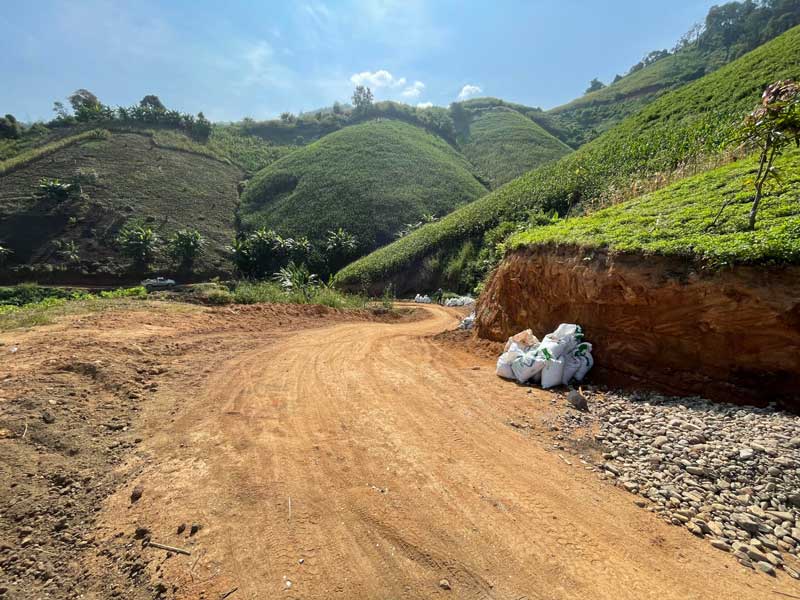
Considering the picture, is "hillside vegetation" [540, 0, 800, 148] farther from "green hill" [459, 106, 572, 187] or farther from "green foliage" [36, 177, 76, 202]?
"green foliage" [36, 177, 76, 202]

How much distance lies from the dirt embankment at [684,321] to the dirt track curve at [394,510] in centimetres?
173

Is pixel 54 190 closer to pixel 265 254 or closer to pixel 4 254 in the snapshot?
pixel 4 254

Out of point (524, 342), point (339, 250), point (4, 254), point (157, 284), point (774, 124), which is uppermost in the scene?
point (774, 124)

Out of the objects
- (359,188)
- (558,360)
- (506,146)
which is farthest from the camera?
(506,146)

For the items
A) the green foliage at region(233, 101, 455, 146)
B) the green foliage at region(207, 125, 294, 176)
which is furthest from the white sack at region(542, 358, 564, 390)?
the green foliage at region(233, 101, 455, 146)

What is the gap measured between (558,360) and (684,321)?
1774mm

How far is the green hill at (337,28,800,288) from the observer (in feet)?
50.8

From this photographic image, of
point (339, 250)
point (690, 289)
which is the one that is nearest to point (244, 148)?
point (339, 250)

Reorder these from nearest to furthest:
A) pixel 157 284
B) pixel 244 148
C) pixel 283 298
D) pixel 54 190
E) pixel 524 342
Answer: pixel 524 342 < pixel 283 298 < pixel 157 284 < pixel 54 190 < pixel 244 148

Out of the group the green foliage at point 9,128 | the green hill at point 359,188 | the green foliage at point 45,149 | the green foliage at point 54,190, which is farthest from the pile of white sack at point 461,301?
the green foliage at point 9,128

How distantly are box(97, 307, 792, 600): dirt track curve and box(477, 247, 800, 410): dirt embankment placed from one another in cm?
173

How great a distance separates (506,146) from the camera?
60.9 metres

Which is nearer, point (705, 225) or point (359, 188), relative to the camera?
point (705, 225)

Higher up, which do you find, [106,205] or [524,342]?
[106,205]
